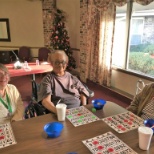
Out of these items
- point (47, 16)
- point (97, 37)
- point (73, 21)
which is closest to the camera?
point (97, 37)

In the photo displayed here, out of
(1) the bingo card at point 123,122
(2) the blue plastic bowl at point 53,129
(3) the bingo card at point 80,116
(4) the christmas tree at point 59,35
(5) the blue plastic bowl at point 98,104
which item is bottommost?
(1) the bingo card at point 123,122

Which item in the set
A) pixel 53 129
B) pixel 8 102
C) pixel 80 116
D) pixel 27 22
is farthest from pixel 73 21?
pixel 53 129

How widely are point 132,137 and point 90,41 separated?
10.9ft

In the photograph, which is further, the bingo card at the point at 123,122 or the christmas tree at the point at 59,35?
the christmas tree at the point at 59,35

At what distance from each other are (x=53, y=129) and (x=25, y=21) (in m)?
5.52

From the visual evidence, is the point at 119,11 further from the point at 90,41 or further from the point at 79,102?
the point at 79,102

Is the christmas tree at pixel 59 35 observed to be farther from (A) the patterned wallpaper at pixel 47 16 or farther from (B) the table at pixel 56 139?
(B) the table at pixel 56 139

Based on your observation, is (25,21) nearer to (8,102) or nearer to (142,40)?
(142,40)

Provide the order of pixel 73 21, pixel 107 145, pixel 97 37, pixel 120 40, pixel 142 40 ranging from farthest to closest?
1. pixel 73 21
2. pixel 97 37
3. pixel 120 40
4. pixel 142 40
5. pixel 107 145

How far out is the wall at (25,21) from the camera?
19.2 feet

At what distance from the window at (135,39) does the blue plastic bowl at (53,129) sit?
2.56 meters

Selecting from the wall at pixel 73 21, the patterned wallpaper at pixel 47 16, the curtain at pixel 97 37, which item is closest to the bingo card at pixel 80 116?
the curtain at pixel 97 37

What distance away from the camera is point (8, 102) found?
1.61 metres

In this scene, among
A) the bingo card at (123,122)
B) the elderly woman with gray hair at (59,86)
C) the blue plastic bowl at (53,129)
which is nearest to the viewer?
the blue plastic bowl at (53,129)
